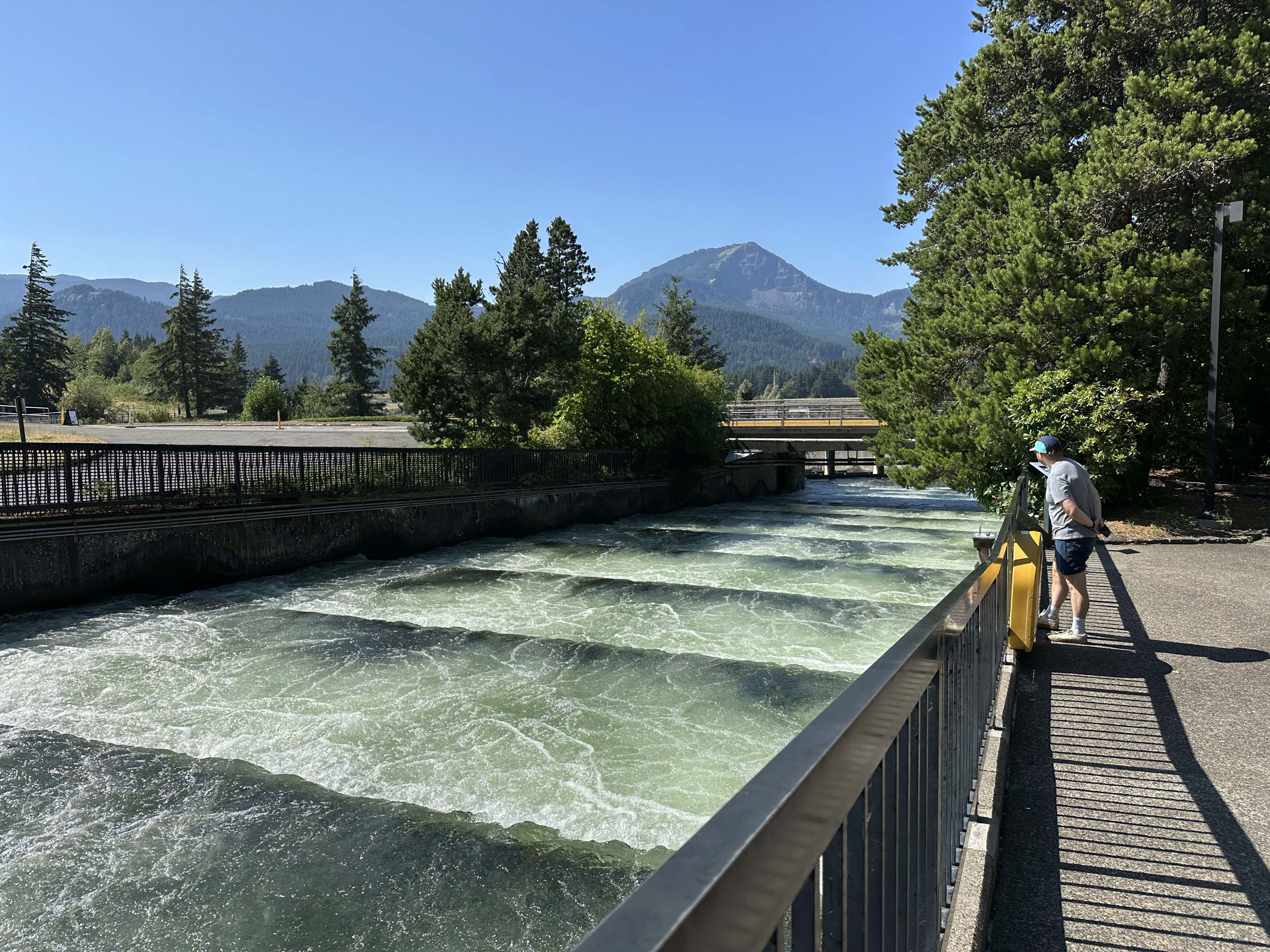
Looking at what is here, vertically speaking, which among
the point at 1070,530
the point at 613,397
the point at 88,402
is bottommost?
the point at 1070,530

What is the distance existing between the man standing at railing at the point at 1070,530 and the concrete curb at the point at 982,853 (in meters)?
2.88

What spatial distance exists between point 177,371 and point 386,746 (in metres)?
101

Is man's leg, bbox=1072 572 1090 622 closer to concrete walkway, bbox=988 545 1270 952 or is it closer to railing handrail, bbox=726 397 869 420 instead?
concrete walkway, bbox=988 545 1270 952

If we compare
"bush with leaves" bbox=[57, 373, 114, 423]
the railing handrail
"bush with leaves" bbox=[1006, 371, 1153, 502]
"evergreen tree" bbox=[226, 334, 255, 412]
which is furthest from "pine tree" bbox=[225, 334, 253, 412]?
"bush with leaves" bbox=[1006, 371, 1153, 502]

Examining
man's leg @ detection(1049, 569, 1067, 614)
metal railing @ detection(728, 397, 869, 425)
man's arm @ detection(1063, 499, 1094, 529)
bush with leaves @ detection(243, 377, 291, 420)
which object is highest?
bush with leaves @ detection(243, 377, 291, 420)

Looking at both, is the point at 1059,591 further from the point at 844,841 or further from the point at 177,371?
the point at 177,371

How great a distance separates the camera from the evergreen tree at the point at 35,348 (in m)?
85.4

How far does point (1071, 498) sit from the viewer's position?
8.10m

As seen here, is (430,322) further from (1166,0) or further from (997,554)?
(997,554)

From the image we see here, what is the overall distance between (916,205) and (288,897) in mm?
29885

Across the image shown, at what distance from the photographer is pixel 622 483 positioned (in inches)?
1184

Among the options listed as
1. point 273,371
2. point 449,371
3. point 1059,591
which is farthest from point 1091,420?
point 273,371

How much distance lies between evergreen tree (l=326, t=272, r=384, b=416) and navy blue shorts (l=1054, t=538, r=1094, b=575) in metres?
90.8

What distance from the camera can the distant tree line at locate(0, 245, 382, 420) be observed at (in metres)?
82.7
